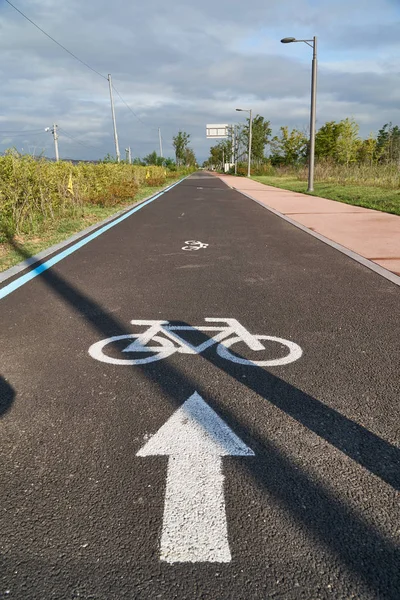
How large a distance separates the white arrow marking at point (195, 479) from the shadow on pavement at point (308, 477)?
0.34ft

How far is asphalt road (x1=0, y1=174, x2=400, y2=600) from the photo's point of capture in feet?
5.51

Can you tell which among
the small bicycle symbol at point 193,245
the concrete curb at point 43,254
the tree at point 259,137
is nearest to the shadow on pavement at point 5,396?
the concrete curb at point 43,254

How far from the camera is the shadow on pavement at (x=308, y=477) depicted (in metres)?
1.72

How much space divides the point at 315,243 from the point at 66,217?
675cm

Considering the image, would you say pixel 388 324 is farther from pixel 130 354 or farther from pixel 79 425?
pixel 79 425

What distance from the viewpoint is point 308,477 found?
2.16 meters

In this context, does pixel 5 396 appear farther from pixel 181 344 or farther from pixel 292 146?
pixel 292 146

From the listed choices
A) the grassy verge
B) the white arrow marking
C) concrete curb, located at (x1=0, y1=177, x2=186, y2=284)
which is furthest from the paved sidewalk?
the grassy verge

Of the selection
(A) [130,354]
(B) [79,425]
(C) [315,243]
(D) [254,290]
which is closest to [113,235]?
(C) [315,243]

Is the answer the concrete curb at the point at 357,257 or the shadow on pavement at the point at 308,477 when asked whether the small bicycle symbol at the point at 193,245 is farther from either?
the shadow on pavement at the point at 308,477

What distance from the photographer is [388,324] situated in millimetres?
4293

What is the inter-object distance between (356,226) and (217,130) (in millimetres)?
80819

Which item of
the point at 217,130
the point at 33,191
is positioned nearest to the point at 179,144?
the point at 217,130

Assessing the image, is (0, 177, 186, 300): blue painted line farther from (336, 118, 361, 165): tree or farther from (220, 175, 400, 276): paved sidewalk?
(336, 118, 361, 165): tree
